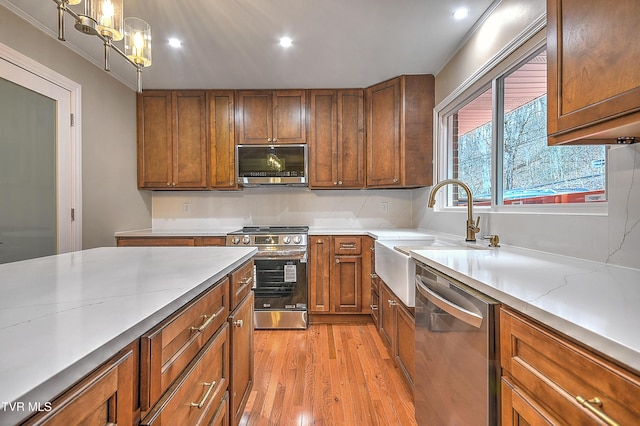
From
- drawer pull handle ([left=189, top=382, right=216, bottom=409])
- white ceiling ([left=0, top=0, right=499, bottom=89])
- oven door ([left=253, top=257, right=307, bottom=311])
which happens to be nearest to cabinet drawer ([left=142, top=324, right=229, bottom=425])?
drawer pull handle ([left=189, top=382, right=216, bottom=409])

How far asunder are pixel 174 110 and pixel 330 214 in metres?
2.12

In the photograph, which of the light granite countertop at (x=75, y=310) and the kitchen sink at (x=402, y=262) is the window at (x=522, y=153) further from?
the light granite countertop at (x=75, y=310)

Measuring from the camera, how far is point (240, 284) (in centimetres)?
141

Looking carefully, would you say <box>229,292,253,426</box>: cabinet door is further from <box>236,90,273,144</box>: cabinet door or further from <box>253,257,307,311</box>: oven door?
<box>236,90,273,144</box>: cabinet door

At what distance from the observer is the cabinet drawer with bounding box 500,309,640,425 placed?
0.51m

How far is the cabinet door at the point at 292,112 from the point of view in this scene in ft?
10.5

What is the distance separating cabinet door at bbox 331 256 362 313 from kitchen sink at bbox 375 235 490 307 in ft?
1.59

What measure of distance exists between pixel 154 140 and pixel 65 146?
96 centimetres

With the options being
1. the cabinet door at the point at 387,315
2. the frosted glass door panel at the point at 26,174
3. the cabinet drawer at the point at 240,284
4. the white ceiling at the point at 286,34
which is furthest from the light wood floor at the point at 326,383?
the white ceiling at the point at 286,34

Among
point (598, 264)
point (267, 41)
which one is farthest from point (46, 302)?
point (267, 41)

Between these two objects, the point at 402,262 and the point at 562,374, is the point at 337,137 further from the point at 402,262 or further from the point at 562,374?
the point at 562,374

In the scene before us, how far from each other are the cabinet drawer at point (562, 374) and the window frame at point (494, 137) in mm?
824

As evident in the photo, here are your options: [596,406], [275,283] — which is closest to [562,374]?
[596,406]

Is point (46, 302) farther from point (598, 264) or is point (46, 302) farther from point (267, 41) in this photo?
point (267, 41)
